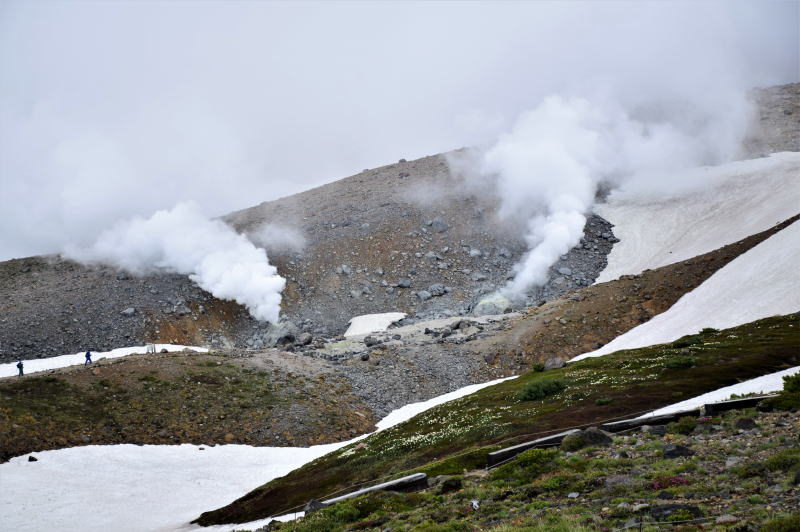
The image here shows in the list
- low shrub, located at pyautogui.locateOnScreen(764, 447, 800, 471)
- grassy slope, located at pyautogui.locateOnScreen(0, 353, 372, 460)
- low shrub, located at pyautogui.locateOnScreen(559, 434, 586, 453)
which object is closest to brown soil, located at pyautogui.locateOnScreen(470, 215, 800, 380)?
grassy slope, located at pyautogui.locateOnScreen(0, 353, 372, 460)

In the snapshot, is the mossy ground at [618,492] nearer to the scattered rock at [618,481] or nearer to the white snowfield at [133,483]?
the scattered rock at [618,481]

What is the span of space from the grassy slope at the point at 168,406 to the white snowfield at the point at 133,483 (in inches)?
77.9

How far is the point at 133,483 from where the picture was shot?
39.8 meters

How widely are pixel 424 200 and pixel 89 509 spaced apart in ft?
349

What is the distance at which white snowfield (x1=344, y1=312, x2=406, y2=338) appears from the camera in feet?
307

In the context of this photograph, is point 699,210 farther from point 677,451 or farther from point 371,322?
point 677,451

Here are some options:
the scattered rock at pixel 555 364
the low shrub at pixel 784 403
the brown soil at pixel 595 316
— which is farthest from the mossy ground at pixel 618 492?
the brown soil at pixel 595 316

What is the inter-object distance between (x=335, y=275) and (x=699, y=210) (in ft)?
240

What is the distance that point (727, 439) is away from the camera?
59.0 ft

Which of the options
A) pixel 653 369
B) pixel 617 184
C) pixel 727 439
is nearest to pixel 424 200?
pixel 617 184

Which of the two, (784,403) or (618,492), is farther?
(784,403)

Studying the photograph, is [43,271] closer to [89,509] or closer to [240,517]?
[89,509]

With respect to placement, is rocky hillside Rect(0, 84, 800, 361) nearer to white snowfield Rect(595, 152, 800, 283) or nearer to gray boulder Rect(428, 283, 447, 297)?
gray boulder Rect(428, 283, 447, 297)

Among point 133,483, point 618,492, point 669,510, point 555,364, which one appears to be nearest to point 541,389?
point 555,364
